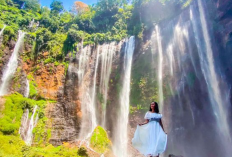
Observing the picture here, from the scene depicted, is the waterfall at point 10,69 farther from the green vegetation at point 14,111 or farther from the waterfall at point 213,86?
the waterfall at point 213,86

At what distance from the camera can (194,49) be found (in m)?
14.0

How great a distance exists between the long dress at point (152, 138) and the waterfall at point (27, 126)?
1086cm

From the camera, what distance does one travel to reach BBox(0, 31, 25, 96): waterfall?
1365cm

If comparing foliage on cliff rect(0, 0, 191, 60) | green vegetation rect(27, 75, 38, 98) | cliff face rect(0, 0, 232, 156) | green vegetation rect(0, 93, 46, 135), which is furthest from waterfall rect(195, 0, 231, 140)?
green vegetation rect(27, 75, 38, 98)

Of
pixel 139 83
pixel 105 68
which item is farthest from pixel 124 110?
pixel 105 68

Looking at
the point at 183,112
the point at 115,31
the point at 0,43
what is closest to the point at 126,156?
the point at 183,112

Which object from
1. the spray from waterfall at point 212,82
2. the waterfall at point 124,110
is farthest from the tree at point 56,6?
the spray from waterfall at point 212,82

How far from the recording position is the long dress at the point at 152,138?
3027mm

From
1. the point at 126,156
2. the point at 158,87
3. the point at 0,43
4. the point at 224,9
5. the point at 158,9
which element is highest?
the point at 158,9

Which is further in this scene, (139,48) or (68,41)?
(68,41)

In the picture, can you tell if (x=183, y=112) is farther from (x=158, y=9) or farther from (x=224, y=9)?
(x=158, y=9)

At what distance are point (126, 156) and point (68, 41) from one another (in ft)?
36.5

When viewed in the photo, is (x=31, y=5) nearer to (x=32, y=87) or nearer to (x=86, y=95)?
(x=32, y=87)

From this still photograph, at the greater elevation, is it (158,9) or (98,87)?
(158,9)
